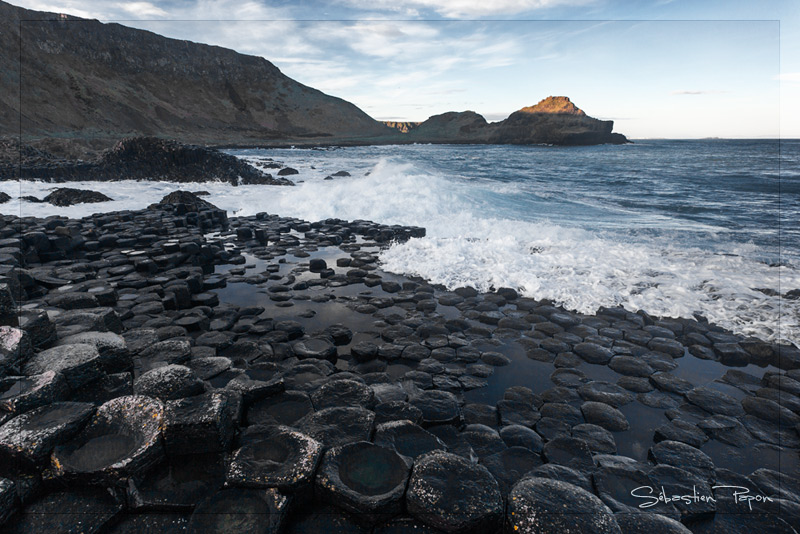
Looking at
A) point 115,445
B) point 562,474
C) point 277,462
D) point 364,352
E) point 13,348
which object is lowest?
point 364,352

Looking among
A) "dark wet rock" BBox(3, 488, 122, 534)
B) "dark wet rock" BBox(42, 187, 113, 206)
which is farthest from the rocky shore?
"dark wet rock" BBox(42, 187, 113, 206)

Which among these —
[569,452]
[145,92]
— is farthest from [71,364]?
[145,92]

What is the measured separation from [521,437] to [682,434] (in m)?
1.72

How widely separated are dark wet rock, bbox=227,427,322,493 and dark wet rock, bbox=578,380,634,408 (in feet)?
11.1

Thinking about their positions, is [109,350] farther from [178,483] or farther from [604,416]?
[604,416]

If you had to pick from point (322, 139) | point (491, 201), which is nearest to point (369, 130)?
point (322, 139)

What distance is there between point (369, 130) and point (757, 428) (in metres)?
148

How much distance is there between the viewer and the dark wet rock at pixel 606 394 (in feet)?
14.7

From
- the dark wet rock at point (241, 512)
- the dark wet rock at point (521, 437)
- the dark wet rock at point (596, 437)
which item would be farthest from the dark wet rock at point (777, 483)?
the dark wet rock at point (241, 512)

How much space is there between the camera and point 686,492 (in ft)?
10.4

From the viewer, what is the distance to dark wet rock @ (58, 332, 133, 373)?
3842mm

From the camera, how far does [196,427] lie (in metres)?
2.75

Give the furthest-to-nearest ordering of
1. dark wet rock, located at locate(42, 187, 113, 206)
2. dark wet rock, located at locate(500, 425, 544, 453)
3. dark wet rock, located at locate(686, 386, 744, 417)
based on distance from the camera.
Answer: dark wet rock, located at locate(42, 187, 113, 206)
dark wet rock, located at locate(686, 386, 744, 417)
dark wet rock, located at locate(500, 425, 544, 453)

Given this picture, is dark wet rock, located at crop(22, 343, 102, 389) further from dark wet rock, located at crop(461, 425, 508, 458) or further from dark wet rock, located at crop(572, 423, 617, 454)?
dark wet rock, located at crop(572, 423, 617, 454)
